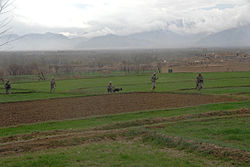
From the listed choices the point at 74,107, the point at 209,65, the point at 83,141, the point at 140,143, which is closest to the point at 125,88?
the point at 74,107

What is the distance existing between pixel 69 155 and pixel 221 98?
944 inches

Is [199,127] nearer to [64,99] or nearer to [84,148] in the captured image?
A: [84,148]

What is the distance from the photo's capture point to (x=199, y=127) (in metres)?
16.5

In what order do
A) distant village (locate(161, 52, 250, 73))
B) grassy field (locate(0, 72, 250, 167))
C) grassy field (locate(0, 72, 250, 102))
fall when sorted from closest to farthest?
grassy field (locate(0, 72, 250, 167)) → grassy field (locate(0, 72, 250, 102)) → distant village (locate(161, 52, 250, 73))

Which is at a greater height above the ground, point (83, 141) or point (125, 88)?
point (125, 88)

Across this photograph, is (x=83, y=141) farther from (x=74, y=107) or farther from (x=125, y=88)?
(x=125, y=88)

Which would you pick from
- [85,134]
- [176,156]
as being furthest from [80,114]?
[176,156]

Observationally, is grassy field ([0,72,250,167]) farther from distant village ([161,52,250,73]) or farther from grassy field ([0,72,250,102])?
distant village ([161,52,250,73])

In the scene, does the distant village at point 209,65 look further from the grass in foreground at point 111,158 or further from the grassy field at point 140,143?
the grass in foreground at point 111,158

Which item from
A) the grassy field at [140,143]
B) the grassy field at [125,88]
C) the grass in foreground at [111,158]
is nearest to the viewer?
the grass in foreground at [111,158]

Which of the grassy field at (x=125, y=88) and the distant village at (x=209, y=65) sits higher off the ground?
the distant village at (x=209, y=65)

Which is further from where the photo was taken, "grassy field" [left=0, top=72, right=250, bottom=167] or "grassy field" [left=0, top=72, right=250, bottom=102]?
"grassy field" [left=0, top=72, right=250, bottom=102]

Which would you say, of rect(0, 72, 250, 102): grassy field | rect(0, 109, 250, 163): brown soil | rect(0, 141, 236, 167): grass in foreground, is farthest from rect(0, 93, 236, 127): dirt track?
rect(0, 141, 236, 167): grass in foreground

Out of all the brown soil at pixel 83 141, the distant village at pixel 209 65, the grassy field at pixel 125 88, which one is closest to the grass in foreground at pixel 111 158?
the brown soil at pixel 83 141
